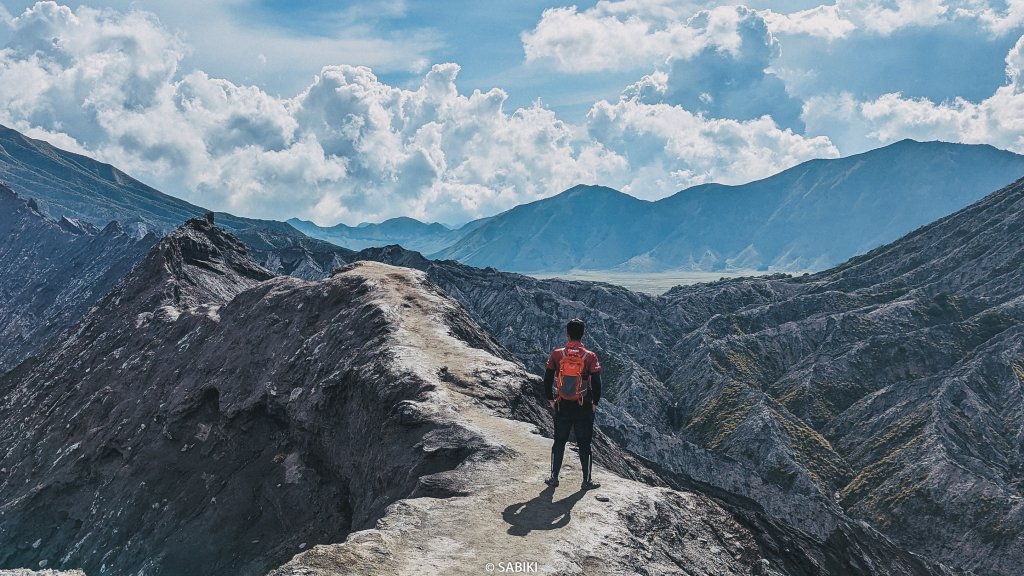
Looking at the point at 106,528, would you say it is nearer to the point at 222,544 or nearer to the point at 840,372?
the point at 222,544

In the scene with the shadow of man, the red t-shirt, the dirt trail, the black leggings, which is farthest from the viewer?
the black leggings

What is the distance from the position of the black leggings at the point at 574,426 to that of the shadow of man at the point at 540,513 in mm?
1031

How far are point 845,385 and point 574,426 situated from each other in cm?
12438

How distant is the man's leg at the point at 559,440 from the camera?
834 inches

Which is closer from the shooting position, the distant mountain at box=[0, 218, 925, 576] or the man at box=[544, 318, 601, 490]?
the distant mountain at box=[0, 218, 925, 576]

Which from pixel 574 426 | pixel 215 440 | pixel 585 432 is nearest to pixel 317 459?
pixel 215 440

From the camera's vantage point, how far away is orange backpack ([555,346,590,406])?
20.9 metres

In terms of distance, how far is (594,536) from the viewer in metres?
18.2

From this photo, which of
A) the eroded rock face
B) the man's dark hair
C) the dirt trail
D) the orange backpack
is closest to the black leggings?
the orange backpack

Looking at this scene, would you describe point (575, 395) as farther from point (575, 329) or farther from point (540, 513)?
point (540, 513)

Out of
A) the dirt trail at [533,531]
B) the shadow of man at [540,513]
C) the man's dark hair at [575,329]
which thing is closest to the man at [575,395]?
the man's dark hair at [575,329]

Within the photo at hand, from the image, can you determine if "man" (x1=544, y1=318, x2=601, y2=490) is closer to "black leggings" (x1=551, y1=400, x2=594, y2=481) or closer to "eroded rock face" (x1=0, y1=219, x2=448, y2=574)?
"black leggings" (x1=551, y1=400, x2=594, y2=481)

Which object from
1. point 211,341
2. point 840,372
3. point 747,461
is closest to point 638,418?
point 747,461

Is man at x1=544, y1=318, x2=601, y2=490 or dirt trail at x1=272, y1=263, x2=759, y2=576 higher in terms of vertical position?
man at x1=544, y1=318, x2=601, y2=490
